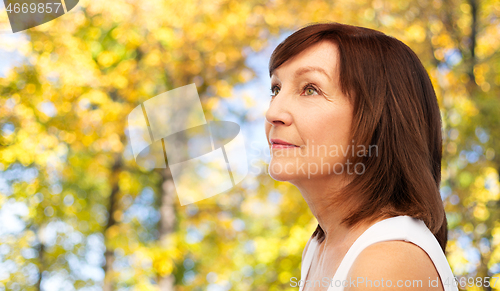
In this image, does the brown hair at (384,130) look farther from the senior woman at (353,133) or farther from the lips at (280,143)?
the lips at (280,143)

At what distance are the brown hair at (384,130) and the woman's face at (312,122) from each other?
0.02 m

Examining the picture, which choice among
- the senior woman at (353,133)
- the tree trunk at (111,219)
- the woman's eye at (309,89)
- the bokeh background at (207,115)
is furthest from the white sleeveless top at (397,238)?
the tree trunk at (111,219)

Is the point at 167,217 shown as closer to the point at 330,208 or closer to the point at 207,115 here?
the point at 207,115

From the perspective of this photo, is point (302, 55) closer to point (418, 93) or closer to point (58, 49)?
point (418, 93)

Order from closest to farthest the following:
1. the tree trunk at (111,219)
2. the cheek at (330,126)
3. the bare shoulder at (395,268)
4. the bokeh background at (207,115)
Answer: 1. the bare shoulder at (395,268)
2. the cheek at (330,126)
3. the bokeh background at (207,115)
4. the tree trunk at (111,219)

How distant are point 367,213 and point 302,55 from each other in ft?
1.02

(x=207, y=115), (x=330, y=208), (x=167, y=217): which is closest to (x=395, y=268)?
(x=330, y=208)

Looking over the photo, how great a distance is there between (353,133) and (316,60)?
0.49ft

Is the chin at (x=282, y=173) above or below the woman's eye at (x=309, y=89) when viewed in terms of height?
below

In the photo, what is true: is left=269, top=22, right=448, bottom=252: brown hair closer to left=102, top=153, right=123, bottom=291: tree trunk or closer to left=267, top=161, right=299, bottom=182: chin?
left=267, top=161, right=299, bottom=182: chin

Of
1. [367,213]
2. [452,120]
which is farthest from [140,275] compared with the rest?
[367,213]

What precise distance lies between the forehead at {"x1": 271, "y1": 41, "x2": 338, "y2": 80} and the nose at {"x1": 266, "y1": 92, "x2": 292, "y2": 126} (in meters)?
0.05

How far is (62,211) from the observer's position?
12.0 feet

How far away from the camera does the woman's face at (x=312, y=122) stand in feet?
2.35
